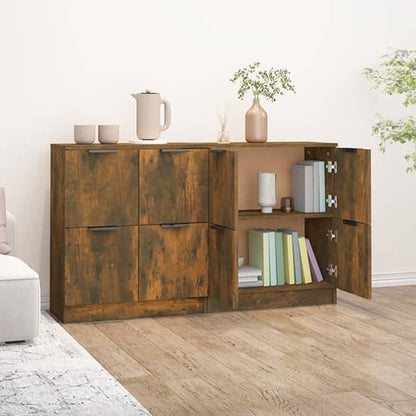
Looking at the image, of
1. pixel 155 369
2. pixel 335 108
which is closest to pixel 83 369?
pixel 155 369

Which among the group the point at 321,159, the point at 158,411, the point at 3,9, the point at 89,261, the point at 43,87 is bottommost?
the point at 158,411

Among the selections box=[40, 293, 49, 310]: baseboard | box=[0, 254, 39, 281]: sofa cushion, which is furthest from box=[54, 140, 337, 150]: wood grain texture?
box=[40, 293, 49, 310]: baseboard

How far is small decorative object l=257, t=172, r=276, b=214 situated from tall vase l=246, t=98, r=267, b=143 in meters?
0.21

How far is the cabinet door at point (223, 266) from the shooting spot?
16.3 feet

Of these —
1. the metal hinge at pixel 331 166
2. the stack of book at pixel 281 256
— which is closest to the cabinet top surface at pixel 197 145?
the metal hinge at pixel 331 166

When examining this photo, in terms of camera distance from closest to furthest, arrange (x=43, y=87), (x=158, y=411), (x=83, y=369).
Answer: (x=158, y=411) < (x=83, y=369) < (x=43, y=87)

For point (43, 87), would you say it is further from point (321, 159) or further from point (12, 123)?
point (321, 159)

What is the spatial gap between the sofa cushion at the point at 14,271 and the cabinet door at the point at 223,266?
1.06m

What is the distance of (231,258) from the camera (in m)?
5.00

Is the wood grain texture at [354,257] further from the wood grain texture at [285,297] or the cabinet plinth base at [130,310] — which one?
the cabinet plinth base at [130,310]

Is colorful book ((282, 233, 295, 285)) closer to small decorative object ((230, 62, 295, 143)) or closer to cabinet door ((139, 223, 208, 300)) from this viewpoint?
cabinet door ((139, 223, 208, 300))

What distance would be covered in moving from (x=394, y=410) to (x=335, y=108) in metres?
2.86

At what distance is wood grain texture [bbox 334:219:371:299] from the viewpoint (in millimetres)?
5176

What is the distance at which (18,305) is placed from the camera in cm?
448
